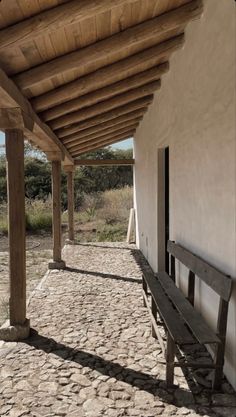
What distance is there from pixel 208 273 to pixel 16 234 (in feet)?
6.26

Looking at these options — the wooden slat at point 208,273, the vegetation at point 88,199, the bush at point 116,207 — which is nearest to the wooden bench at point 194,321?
the wooden slat at point 208,273

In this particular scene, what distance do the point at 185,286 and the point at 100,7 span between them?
2782 mm

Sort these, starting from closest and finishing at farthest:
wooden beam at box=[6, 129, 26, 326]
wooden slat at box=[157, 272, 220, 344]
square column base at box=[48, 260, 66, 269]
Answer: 1. wooden slat at box=[157, 272, 220, 344]
2. wooden beam at box=[6, 129, 26, 326]
3. square column base at box=[48, 260, 66, 269]

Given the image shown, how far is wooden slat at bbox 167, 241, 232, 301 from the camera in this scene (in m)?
2.33

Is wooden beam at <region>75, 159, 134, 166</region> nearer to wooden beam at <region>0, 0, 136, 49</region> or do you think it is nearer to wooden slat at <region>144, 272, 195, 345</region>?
wooden slat at <region>144, 272, 195, 345</region>

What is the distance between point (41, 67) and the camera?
285 centimetres

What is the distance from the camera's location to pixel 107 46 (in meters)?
2.88

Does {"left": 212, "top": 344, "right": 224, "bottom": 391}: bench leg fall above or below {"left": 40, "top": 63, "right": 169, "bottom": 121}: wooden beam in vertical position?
below

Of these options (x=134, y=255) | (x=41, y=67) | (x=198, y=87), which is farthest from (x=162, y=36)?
(x=134, y=255)

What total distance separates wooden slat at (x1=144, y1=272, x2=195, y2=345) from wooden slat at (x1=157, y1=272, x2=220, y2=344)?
0.04 meters

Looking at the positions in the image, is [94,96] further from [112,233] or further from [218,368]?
[112,233]

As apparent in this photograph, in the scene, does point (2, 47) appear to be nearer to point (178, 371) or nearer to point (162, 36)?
point (162, 36)

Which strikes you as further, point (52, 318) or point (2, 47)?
point (52, 318)

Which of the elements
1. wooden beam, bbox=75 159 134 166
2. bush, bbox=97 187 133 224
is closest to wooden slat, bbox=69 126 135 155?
wooden beam, bbox=75 159 134 166
